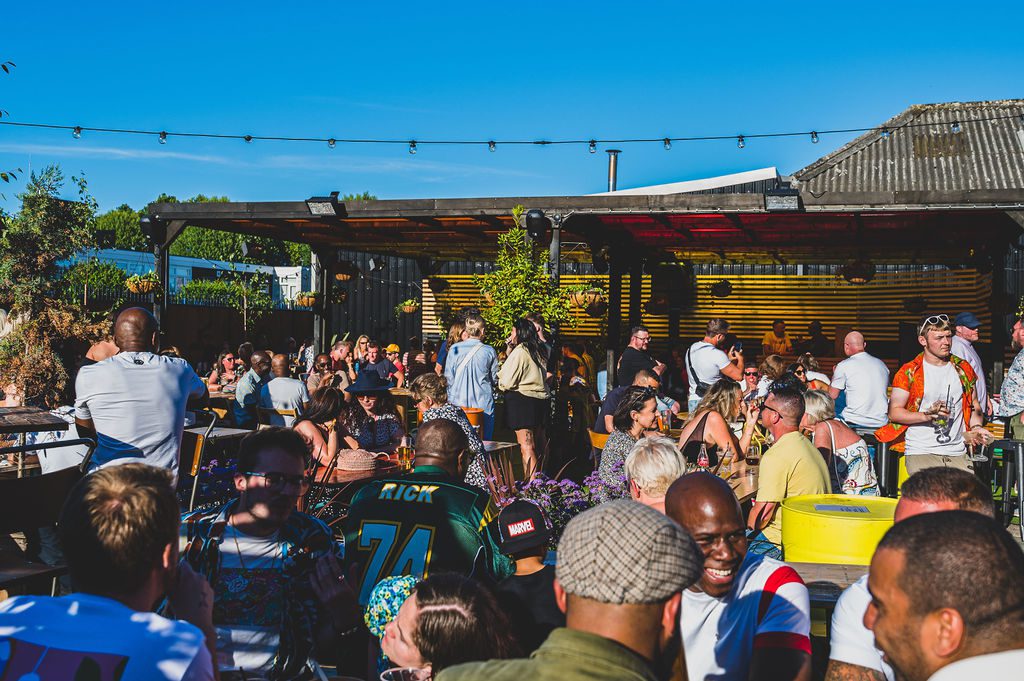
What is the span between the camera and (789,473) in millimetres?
4309

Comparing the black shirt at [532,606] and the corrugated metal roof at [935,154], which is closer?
the black shirt at [532,606]

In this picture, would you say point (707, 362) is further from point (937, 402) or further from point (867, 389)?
point (937, 402)

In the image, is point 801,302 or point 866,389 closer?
point 866,389

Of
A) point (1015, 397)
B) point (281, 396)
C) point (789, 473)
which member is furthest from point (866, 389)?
point (281, 396)

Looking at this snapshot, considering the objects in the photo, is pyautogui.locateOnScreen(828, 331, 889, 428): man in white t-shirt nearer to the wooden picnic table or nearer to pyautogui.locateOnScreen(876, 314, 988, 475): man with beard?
pyautogui.locateOnScreen(876, 314, 988, 475): man with beard

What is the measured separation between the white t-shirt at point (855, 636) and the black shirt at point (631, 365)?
6.64 metres

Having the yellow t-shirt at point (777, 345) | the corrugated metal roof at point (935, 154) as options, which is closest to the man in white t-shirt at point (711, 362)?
the yellow t-shirt at point (777, 345)

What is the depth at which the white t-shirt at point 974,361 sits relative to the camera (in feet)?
21.7

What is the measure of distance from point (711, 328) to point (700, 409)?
1.85 metres

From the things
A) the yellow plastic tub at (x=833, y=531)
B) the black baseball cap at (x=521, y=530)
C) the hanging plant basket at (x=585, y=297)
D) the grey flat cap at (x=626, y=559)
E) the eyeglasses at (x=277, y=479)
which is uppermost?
the hanging plant basket at (x=585, y=297)

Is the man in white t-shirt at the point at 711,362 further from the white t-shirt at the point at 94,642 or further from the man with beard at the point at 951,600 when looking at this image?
the white t-shirt at the point at 94,642

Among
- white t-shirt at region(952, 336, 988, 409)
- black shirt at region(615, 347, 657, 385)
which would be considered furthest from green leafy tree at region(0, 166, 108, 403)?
white t-shirt at region(952, 336, 988, 409)

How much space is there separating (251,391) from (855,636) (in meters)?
7.53

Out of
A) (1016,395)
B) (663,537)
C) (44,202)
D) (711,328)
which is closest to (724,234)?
(711,328)
